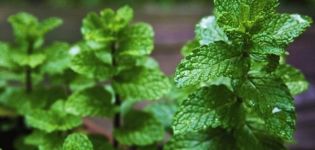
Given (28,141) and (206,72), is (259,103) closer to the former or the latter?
(206,72)

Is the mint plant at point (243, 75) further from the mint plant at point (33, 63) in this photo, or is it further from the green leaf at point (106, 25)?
the mint plant at point (33, 63)

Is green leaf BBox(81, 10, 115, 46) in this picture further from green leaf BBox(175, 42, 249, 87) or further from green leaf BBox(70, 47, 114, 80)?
green leaf BBox(175, 42, 249, 87)

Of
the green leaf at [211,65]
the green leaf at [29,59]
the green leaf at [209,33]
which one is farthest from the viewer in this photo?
the green leaf at [29,59]

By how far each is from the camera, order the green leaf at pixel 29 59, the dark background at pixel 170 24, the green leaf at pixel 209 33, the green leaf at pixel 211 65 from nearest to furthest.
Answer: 1. the green leaf at pixel 211 65
2. the green leaf at pixel 209 33
3. the green leaf at pixel 29 59
4. the dark background at pixel 170 24

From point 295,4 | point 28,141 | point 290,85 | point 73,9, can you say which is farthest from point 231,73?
point 295,4

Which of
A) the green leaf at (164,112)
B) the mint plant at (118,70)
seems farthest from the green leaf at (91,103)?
the green leaf at (164,112)

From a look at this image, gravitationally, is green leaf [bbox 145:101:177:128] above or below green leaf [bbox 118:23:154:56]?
below

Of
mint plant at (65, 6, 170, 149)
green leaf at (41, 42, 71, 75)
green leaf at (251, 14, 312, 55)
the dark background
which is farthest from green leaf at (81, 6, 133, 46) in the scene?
the dark background
